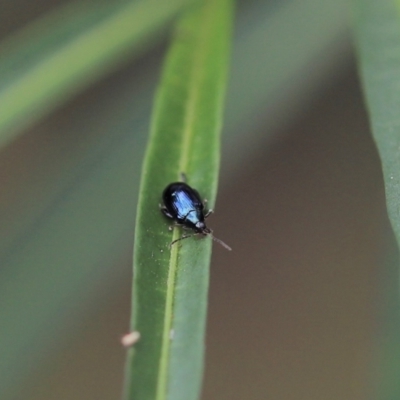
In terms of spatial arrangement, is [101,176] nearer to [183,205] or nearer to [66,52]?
[66,52]

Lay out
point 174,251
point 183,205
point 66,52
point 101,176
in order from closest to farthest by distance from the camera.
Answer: point 174,251 < point 183,205 < point 66,52 < point 101,176

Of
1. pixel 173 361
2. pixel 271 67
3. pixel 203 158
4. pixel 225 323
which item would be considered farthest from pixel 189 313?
pixel 225 323

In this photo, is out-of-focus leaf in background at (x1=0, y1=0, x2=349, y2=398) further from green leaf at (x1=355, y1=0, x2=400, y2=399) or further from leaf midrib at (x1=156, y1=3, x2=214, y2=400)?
green leaf at (x1=355, y1=0, x2=400, y2=399)

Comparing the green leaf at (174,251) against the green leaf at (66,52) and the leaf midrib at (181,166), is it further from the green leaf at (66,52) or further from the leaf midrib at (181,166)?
the green leaf at (66,52)

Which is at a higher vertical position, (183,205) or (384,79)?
(384,79)

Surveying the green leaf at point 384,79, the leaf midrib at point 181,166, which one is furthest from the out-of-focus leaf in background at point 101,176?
the green leaf at point 384,79

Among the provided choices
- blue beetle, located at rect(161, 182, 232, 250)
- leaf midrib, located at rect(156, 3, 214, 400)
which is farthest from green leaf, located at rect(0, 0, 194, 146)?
blue beetle, located at rect(161, 182, 232, 250)

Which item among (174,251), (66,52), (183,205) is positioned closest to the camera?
(174,251)

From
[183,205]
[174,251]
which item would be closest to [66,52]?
[183,205]
